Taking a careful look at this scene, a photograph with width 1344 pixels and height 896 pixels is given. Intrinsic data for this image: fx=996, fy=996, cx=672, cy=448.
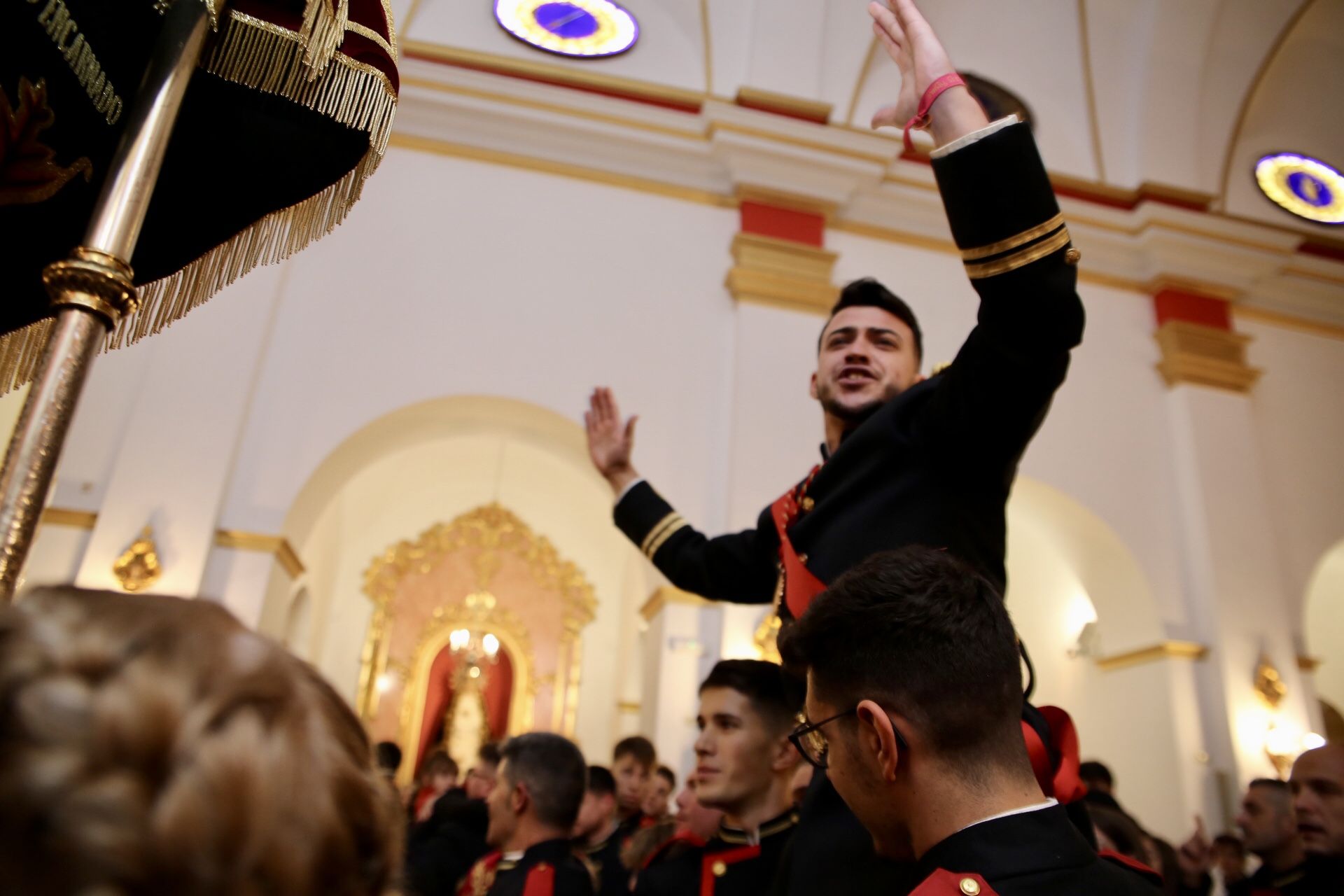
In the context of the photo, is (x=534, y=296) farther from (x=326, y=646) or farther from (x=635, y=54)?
(x=326, y=646)

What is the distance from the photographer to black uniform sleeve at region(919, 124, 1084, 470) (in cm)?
133

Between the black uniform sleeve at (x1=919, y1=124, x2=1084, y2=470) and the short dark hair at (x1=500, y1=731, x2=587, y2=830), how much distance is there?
6.87ft

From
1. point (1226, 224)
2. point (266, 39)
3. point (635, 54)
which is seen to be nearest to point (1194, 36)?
point (1226, 224)

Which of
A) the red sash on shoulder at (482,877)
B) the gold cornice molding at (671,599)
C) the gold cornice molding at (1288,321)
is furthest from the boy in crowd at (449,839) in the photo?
the gold cornice molding at (1288,321)

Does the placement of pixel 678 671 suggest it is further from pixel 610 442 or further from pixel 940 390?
pixel 940 390

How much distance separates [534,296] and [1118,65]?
217 inches

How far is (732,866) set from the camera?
8.06 feet

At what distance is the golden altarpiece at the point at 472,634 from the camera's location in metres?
9.55

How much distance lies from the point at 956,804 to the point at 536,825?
2.10 m

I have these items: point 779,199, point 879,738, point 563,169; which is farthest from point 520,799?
point 779,199

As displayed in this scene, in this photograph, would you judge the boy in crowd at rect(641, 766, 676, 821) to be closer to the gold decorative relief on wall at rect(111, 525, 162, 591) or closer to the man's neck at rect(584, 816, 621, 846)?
the man's neck at rect(584, 816, 621, 846)

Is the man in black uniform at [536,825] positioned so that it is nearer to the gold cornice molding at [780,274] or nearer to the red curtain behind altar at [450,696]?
the gold cornice molding at [780,274]

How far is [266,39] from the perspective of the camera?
5.16 feet

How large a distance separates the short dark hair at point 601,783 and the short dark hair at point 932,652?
3.58 m
